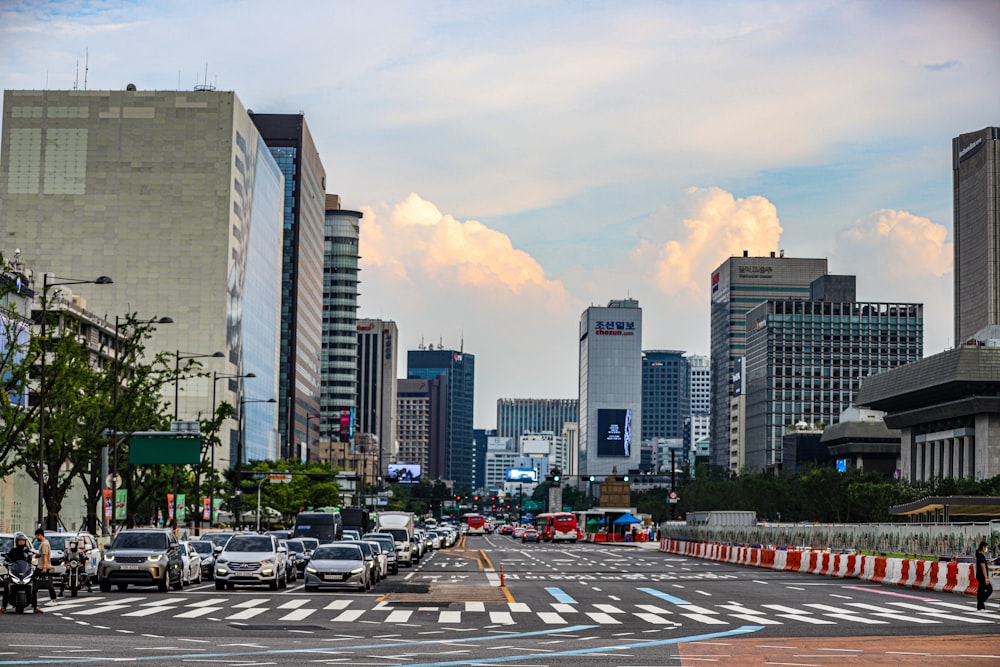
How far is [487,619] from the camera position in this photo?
91.3ft

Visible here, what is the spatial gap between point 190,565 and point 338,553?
236 inches

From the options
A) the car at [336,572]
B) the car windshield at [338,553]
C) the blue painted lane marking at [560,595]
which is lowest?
the blue painted lane marking at [560,595]

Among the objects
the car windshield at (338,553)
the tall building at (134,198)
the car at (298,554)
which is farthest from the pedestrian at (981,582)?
the tall building at (134,198)

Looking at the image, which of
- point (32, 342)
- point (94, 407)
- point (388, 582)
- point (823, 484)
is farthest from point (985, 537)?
point (823, 484)

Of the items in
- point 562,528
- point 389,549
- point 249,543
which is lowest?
point 562,528

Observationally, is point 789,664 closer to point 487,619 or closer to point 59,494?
point 487,619

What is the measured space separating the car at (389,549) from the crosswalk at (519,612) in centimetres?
1866

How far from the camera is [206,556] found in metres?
49.3

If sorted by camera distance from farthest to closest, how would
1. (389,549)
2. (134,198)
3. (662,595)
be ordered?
(134,198) < (389,549) < (662,595)

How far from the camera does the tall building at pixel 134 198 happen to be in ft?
454

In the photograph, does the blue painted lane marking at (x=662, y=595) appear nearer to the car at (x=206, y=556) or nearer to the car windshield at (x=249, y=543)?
the car windshield at (x=249, y=543)

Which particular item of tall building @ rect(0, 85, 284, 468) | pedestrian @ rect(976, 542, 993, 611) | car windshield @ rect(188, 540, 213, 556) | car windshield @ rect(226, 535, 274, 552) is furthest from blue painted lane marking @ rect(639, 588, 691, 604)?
tall building @ rect(0, 85, 284, 468)

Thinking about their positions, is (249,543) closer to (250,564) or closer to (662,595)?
(250,564)

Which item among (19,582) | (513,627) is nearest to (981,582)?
(513,627)
